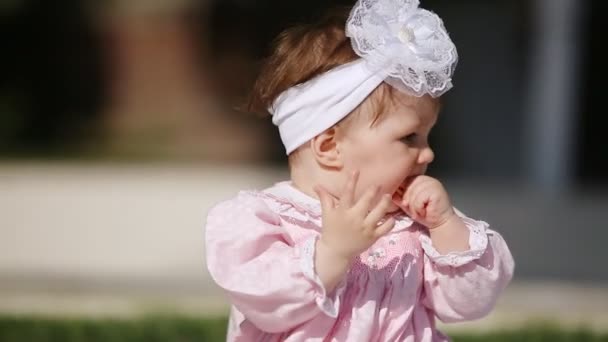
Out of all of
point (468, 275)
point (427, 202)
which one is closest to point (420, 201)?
point (427, 202)

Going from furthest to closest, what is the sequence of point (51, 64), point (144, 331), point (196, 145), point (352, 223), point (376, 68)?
1. point (51, 64)
2. point (196, 145)
3. point (144, 331)
4. point (376, 68)
5. point (352, 223)

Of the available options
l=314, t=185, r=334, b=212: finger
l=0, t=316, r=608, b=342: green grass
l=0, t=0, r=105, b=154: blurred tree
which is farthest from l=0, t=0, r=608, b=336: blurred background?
l=314, t=185, r=334, b=212: finger

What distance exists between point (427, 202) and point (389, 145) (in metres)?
0.17

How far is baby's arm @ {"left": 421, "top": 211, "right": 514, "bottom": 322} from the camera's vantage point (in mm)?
2943

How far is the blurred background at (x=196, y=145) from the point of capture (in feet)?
22.1

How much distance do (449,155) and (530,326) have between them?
6.40 metres

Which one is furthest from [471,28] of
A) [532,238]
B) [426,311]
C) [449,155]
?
[426,311]

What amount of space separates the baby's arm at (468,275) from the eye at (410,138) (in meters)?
0.24

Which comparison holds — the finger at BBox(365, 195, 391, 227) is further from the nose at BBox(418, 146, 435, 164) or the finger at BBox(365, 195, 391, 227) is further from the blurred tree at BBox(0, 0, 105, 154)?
the blurred tree at BBox(0, 0, 105, 154)

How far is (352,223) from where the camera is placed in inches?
108

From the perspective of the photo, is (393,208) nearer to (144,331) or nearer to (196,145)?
(144,331)

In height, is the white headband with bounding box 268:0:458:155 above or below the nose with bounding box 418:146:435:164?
above

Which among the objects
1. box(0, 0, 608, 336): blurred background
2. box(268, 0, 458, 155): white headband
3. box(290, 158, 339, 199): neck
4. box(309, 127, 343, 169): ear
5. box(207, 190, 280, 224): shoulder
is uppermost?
box(268, 0, 458, 155): white headband

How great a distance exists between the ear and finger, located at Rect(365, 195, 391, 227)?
0.75 ft
